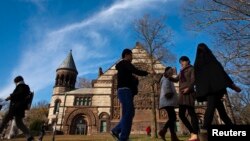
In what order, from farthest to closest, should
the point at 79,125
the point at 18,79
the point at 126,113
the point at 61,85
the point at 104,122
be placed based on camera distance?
the point at 61,85
the point at 79,125
the point at 104,122
the point at 18,79
the point at 126,113

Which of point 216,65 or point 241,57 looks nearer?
point 216,65

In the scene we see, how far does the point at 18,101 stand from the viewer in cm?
815

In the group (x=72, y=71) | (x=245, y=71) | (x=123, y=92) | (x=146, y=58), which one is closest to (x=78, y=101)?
(x=72, y=71)

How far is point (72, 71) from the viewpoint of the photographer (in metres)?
42.9

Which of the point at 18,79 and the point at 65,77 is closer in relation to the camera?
the point at 18,79

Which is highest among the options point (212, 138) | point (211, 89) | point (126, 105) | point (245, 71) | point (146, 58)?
point (146, 58)

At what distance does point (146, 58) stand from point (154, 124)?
6373mm

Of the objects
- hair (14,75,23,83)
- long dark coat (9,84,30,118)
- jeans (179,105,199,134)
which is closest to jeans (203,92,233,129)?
jeans (179,105,199,134)

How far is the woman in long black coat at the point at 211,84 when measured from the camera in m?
5.87

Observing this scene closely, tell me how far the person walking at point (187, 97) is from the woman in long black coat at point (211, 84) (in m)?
0.48

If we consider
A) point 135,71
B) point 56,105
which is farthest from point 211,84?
point 56,105

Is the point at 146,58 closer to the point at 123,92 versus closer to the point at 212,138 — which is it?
the point at 123,92

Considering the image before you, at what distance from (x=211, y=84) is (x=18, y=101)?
5.97 m

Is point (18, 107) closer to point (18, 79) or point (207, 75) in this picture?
point (18, 79)
